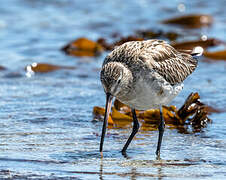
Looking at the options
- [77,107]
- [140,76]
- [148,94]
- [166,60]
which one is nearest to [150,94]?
[148,94]

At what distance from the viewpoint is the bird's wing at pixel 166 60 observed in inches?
280

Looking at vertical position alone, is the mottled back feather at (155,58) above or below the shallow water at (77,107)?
above

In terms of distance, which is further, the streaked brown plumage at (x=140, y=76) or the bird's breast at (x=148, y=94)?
the bird's breast at (x=148, y=94)

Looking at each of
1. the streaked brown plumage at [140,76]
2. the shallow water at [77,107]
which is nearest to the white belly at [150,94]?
the streaked brown plumage at [140,76]

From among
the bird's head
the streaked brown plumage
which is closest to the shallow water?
the streaked brown plumage

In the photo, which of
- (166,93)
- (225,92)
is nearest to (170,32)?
(225,92)

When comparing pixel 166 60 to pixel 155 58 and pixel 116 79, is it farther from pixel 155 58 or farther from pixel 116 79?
pixel 116 79

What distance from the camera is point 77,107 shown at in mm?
9188

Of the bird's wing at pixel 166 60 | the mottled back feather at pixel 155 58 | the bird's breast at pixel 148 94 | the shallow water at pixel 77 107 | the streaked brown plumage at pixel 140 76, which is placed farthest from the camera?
the bird's wing at pixel 166 60

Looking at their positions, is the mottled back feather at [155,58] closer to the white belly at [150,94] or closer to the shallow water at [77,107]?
the white belly at [150,94]

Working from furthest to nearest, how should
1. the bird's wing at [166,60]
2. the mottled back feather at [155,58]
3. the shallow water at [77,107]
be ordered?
the bird's wing at [166,60]
the mottled back feather at [155,58]
the shallow water at [77,107]

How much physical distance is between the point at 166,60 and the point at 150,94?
33.6 inches

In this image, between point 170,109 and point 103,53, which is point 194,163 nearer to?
point 170,109

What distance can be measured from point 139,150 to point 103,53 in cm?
612
